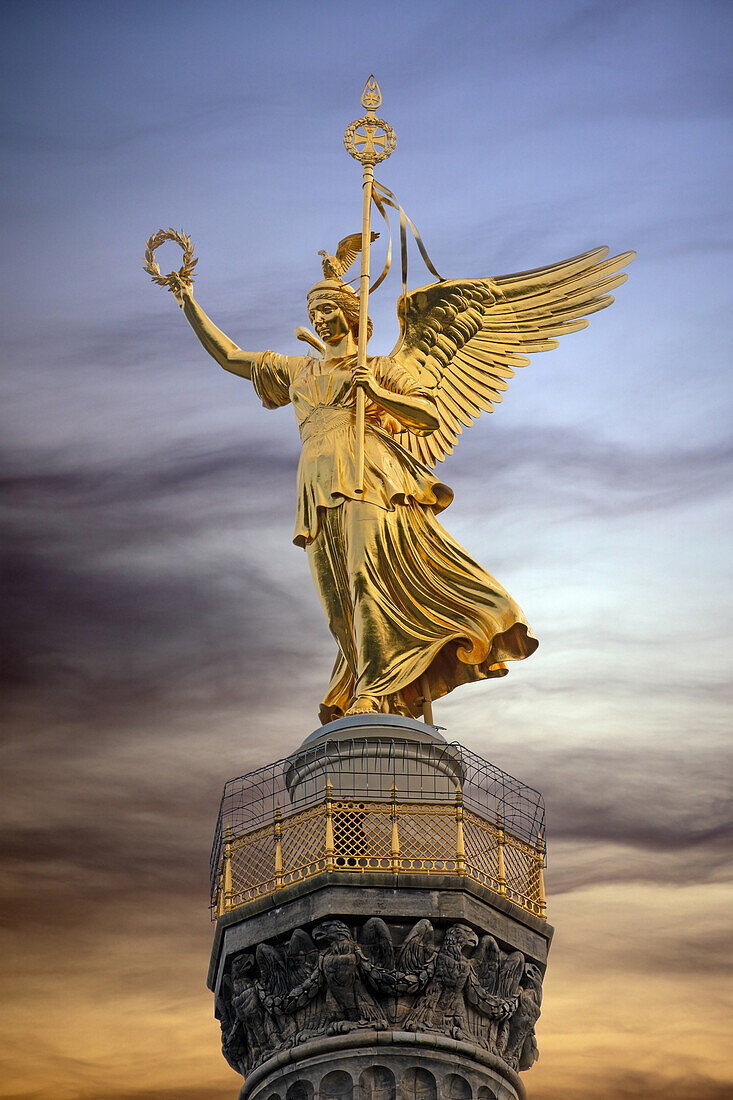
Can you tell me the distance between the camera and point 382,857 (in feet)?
95.3

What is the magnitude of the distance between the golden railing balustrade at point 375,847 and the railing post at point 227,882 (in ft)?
0.04

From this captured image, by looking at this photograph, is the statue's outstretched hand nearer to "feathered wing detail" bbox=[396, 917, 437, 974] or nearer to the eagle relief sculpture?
the eagle relief sculpture

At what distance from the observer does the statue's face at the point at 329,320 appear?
34.7 metres

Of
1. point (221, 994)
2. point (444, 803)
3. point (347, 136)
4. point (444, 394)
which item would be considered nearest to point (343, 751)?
point (444, 803)

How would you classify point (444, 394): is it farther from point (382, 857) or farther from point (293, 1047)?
point (293, 1047)

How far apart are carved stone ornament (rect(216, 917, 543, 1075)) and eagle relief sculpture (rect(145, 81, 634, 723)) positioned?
4265mm

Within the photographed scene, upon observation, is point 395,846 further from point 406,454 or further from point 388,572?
point 406,454

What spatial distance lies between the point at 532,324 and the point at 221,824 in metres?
10.3

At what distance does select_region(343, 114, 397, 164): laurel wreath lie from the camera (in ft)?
118

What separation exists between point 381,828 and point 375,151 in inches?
474

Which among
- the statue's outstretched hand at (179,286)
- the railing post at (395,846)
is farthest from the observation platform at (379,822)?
the statue's outstretched hand at (179,286)

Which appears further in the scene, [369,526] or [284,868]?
[369,526]

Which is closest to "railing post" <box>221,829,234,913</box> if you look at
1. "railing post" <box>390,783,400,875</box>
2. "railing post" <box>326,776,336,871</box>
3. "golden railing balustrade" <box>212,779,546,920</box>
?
"golden railing balustrade" <box>212,779,546,920</box>

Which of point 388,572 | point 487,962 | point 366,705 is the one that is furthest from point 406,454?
point 487,962
